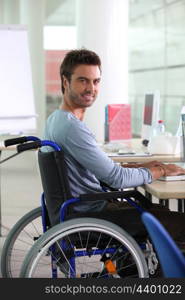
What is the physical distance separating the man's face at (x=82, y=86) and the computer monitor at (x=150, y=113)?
5.47 feet

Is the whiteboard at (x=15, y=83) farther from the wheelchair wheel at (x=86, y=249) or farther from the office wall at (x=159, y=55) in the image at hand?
the wheelchair wheel at (x=86, y=249)

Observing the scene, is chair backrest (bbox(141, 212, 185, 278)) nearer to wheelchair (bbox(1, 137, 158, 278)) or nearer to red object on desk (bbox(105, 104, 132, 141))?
wheelchair (bbox(1, 137, 158, 278))

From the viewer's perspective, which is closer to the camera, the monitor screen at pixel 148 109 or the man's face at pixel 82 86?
the man's face at pixel 82 86

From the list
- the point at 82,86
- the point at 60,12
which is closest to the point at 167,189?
the point at 82,86

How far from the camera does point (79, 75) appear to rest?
255cm

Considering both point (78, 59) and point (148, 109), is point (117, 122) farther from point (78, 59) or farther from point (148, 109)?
point (78, 59)

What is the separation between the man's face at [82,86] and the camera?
8.36ft

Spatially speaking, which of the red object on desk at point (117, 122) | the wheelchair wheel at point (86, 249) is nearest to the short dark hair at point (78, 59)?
the wheelchair wheel at point (86, 249)

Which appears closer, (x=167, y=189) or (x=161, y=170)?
(x=167, y=189)

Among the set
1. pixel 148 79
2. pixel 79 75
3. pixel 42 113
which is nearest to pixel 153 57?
pixel 148 79

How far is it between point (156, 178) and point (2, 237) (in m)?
2.00

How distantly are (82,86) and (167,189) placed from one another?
1.79 ft

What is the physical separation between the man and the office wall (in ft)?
16.8

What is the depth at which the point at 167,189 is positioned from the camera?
2449 mm
